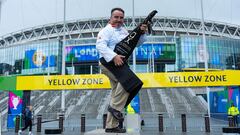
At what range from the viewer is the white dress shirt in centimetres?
388

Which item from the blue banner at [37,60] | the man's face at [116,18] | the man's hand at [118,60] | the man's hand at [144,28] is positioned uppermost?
the blue banner at [37,60]

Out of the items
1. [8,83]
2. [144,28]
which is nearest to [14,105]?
[8,83]

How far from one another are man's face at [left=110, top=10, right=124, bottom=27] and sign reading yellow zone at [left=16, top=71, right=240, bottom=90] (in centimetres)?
1452

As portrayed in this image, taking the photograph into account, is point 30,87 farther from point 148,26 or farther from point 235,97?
point 148,26

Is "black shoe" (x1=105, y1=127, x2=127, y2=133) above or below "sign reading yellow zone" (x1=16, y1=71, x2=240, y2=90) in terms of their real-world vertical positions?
below

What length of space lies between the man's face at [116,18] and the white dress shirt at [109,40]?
55 mm

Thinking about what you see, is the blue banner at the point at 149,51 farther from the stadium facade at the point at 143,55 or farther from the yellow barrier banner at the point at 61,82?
the yellow barrier banner at the point at 61,82

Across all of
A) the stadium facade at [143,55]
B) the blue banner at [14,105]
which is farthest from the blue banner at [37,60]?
the blue banner at [14,105]

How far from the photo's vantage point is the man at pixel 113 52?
397cm

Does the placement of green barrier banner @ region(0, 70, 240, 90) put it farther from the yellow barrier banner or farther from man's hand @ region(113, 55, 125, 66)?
man's hand @ region(113, 55, 125, 66)

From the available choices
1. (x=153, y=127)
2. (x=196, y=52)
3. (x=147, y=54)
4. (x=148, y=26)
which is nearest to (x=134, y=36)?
(x=148, y=26)

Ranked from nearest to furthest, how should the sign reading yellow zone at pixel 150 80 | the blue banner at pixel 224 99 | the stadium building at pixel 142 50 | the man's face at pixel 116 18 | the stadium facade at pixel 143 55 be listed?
1. the man's face at pixel 116 18
2. the sign reading yellow zone at pixel 150 80
3. the blue banner at pixel 224 99
4. the stadium facade at pixel 143 55
5. the stadium building at pixel 142 50

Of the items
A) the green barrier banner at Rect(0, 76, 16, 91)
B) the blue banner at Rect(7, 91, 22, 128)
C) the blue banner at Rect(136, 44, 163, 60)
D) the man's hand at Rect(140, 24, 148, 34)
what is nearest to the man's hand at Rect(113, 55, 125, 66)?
the man's hand at Rect(140, 24, 148, 34)

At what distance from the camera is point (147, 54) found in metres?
67.3
